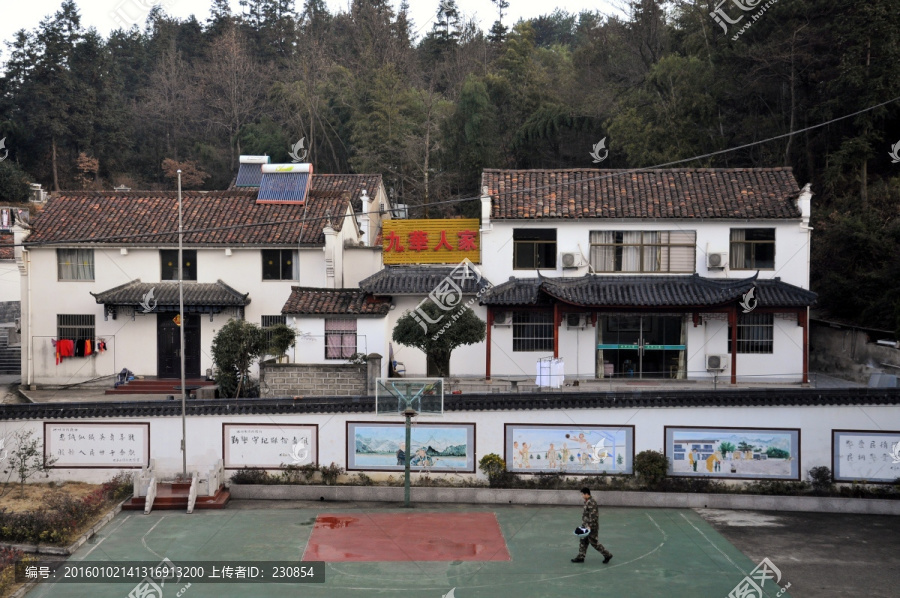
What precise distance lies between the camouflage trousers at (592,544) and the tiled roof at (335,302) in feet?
39.3

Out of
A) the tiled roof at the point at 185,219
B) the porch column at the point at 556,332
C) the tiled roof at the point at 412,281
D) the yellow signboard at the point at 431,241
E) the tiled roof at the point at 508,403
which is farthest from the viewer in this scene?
the tiled roof at the point at 185,219

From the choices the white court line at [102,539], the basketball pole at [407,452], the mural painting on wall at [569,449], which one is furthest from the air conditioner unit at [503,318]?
the white court line at [102,539]

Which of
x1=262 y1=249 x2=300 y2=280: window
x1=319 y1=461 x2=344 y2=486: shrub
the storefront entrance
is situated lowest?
x1=319 y1=461 x2=344 y2=486: shrub

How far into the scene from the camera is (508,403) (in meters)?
21.7

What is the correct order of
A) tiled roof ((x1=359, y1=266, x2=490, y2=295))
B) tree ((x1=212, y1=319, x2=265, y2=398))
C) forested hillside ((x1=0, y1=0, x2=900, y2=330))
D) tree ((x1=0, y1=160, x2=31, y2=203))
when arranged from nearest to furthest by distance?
tree ((x1=212, y1=319, x2=265, y2=398)) → tiled roof ((x1=359, y1=266, x2=490, y2=295)) → forested hillside ((x1=0, y1=0, x2=900, y2=330)) → tree ((x1=0, y1=160, x2=31, y2=203))

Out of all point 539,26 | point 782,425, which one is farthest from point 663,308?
point 539,26

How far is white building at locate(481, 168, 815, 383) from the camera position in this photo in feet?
93.2

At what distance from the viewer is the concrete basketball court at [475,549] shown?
15.9 m

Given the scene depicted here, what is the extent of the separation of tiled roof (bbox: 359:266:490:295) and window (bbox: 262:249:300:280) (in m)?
3.43

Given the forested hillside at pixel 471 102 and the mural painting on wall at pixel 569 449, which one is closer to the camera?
the mural painting on wall at pixel 569 449

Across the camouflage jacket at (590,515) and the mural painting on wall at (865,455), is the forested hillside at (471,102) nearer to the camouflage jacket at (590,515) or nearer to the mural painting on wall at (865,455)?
the mural painting on wall at (865,455)

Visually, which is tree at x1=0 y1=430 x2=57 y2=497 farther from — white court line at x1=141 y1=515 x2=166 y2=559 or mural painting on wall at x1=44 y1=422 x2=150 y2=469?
white court line at x1=141 y1=515 x2=166 y2=559

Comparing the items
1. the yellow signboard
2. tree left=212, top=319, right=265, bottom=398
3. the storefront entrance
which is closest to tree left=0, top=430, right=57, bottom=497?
tree left=212, top=319, right=265, bottom=398

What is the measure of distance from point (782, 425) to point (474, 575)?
9.15 meters
